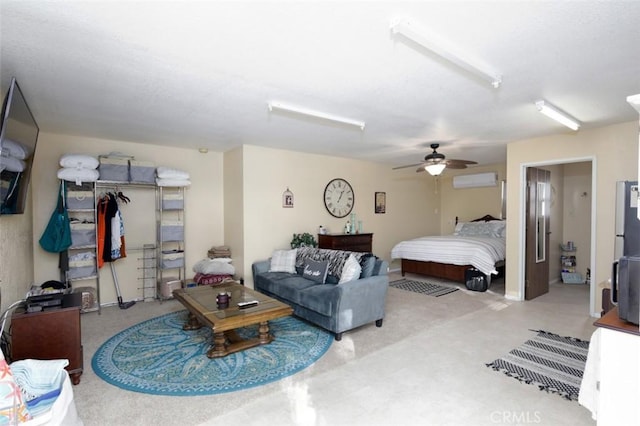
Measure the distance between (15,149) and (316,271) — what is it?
3.23 meters

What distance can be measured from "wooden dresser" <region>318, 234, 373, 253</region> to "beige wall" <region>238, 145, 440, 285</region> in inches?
13.5

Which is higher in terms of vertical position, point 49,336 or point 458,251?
point 458,251

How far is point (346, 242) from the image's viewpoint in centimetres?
580

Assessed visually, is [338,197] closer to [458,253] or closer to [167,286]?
[458,253]

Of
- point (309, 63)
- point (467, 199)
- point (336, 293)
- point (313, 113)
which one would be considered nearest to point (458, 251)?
point (467, 199)

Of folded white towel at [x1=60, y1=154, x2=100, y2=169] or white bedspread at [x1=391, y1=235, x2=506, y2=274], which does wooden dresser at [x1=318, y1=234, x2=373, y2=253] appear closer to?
white bedspread at [x1=391, y1=235, x2=506, y2=274]

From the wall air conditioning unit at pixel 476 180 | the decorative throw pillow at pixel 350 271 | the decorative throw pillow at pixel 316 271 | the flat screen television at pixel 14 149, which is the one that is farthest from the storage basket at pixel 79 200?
the wall air conditioning unit at pixel 476 180

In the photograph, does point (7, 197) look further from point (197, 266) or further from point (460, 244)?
point (460, 244)

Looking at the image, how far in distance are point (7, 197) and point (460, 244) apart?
Answer: 6.20 metres

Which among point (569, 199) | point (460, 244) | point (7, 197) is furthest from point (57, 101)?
point (569, 199)

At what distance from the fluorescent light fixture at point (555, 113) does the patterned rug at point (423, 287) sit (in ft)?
10.1

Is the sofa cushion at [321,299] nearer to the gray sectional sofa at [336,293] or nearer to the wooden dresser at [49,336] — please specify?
the gray sectional sofa at [336,293]

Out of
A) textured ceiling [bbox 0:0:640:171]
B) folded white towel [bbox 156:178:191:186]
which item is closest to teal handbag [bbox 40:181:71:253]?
textured ceiling [bbox 0:0:640:171]

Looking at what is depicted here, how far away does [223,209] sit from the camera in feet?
18.7
